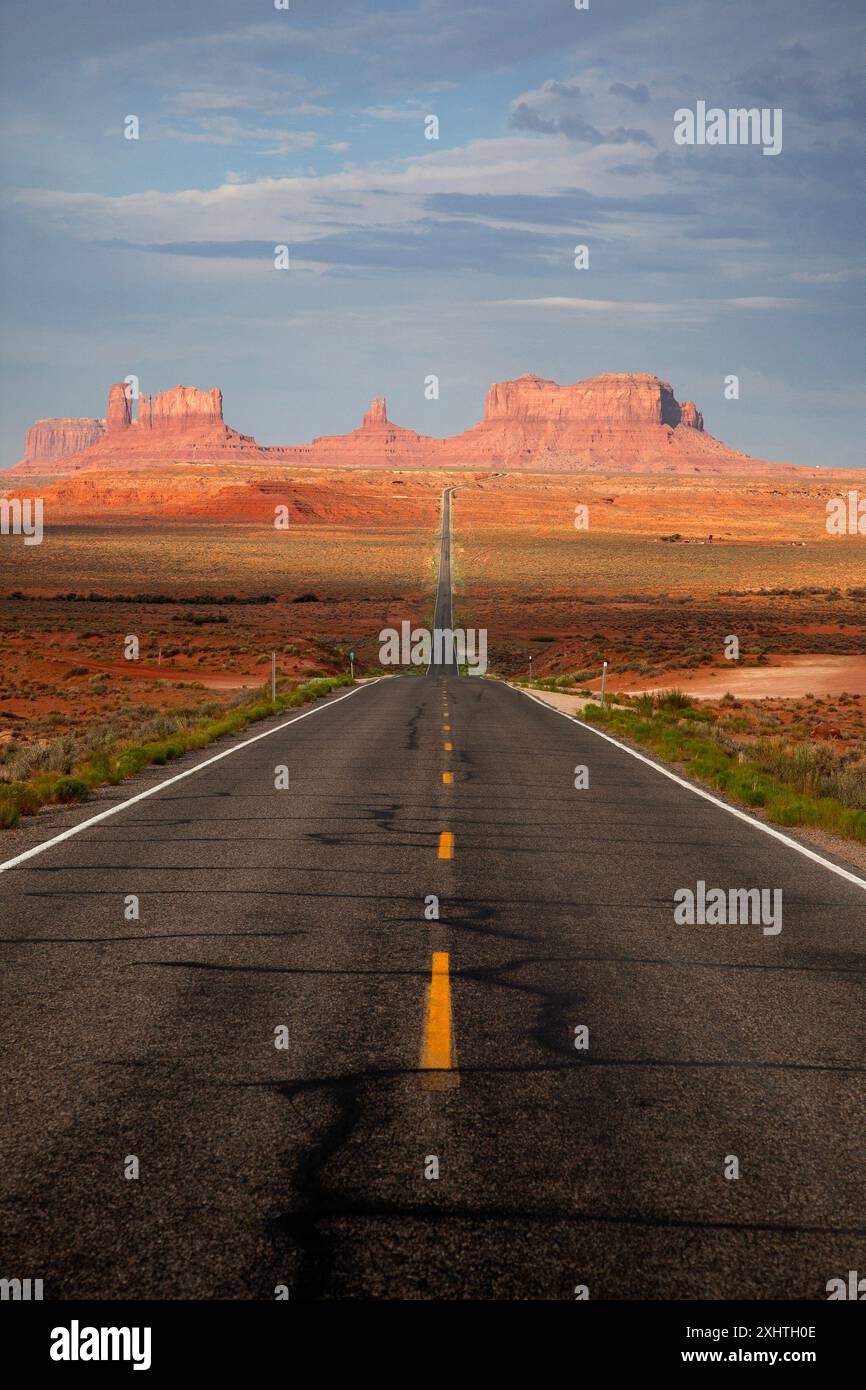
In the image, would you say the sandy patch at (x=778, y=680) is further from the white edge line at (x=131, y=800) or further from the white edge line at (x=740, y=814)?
the white edge line at (x=131, y=800)

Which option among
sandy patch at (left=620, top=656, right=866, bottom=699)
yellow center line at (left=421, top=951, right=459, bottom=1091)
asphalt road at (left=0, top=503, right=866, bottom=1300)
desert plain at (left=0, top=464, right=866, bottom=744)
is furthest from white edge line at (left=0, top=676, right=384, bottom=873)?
sandy patch at (left=620, top=656, right=866, bottom=699)

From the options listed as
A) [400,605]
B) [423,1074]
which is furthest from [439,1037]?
[400,605]

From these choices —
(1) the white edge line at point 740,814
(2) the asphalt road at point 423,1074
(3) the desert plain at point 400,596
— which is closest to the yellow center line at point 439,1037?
(2) the asphalt road at point 423,1074

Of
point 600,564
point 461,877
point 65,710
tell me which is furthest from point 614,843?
point 600,564

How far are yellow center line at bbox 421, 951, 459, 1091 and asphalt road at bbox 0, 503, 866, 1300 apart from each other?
24 mm

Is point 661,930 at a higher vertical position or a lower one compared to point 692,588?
lower

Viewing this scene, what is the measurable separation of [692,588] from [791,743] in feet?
250

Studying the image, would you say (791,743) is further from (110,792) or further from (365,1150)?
(365,1150)

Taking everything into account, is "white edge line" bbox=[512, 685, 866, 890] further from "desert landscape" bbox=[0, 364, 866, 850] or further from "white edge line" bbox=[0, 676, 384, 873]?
"white edge line" bbox=[0, 676, 384, 873]

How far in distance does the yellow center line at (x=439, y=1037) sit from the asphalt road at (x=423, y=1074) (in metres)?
0.02

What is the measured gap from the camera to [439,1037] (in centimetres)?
625

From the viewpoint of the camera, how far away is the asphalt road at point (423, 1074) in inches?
163

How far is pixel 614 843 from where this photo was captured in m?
12.5
